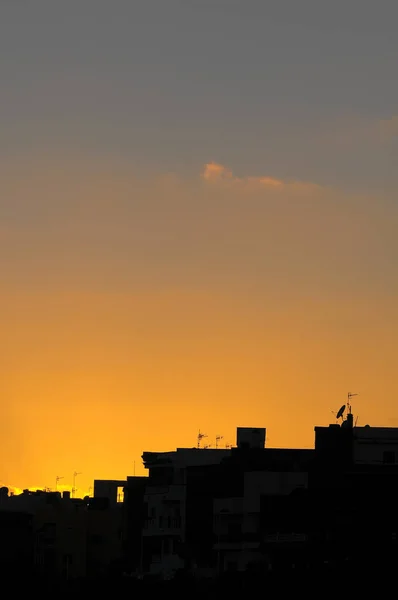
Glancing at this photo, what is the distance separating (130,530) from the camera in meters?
170

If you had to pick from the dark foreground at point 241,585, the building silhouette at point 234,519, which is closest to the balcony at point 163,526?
the building silhouette at point 234,519

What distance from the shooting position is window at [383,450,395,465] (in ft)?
506

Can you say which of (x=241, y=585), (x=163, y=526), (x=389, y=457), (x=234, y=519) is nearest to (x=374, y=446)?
(x=389, y=457)

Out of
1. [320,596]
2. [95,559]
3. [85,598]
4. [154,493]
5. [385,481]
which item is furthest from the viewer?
[95,559]

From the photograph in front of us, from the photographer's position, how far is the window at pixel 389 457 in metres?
154

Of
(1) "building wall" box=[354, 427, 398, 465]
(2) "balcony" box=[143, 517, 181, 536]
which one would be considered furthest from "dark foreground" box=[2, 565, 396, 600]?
(1) "building wall" box=[354, 427, 398, 465]

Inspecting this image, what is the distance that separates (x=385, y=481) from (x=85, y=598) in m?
26.9

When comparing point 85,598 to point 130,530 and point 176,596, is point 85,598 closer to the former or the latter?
point 176,596

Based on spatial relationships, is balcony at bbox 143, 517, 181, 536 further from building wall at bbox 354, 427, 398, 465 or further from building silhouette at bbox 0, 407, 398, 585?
building wall at bbox 354, 427, 398, 465

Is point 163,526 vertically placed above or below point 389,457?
below

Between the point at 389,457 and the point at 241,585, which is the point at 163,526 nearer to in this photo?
the point at 389,457

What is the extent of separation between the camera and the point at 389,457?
509 ft

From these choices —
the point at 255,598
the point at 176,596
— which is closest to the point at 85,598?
the point at 176,596

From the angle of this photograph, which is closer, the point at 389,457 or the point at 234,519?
the point at 234,519
